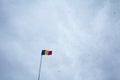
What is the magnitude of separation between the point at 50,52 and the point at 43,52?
5.58 ft

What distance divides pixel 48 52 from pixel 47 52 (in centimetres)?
24

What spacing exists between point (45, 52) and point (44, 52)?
258 mm

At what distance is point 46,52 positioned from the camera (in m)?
44.4

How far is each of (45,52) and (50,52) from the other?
47.9 inches

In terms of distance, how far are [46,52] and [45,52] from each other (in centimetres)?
26

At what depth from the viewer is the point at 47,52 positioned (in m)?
44.5

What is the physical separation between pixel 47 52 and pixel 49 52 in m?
0.47

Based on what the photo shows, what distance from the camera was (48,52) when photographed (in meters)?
44.4

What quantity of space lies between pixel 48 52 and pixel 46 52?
18.6 inches

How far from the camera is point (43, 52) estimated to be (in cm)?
4416

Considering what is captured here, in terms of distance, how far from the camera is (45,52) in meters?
44.3

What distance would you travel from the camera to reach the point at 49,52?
44469 mm
